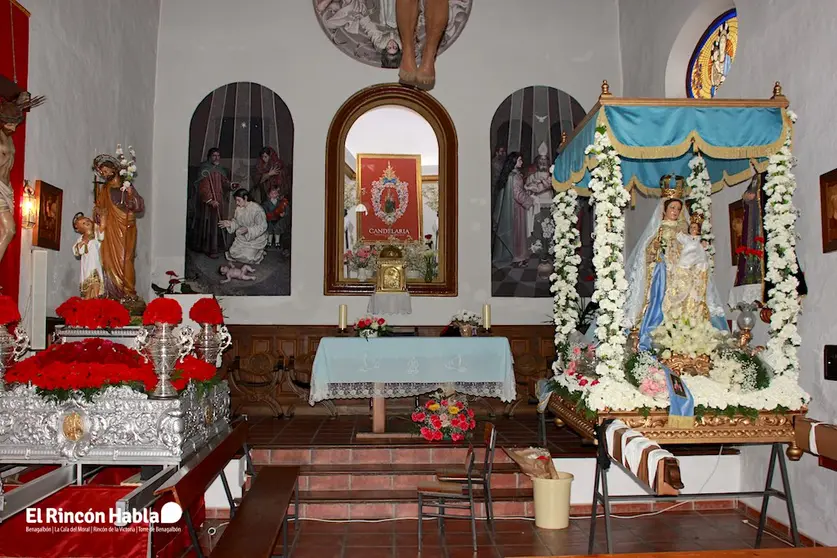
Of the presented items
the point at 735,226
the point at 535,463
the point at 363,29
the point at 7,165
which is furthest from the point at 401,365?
the point at 363,29

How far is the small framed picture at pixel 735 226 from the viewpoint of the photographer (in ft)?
22.1

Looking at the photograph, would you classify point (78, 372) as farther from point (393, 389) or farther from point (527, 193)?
point (527, 193)

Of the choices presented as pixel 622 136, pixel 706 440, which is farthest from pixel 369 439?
pixel 622 136

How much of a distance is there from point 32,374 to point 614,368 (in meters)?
4.10

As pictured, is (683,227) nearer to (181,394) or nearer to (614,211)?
(614,211)

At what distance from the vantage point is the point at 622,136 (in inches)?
224

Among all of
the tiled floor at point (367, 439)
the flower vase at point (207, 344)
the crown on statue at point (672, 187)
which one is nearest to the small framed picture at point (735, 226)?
the crown on statue at point (672, 187)

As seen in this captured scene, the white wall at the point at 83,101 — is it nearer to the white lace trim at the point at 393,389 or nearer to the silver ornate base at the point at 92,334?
the silver ornate base at the point at 92,334

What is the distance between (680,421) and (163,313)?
3.84 m

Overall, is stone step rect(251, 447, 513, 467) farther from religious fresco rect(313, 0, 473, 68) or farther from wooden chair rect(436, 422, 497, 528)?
religious fresco rect(313, 0, 473, 68)

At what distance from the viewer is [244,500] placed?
462 centimetres

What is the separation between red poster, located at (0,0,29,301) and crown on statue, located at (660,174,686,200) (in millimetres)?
5942

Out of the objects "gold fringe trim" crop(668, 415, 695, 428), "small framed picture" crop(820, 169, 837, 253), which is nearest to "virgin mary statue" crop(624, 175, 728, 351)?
"gold fringe trim" crop(668, 415, 695, 428)

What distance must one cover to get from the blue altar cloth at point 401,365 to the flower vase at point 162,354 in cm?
287
